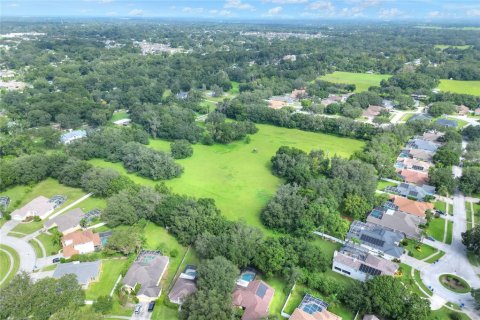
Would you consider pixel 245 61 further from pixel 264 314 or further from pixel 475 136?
pixel 264 314

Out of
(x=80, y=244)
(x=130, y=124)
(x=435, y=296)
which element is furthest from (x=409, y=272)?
(x=130, y=124)

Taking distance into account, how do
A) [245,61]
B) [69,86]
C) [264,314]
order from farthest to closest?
1. [245,61]
2. [69,86]
3. [264,314]

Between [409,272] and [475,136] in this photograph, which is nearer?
[409,272]

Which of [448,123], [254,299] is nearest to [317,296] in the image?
[254,299]

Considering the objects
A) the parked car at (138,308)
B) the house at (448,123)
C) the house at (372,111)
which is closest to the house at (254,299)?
the parked car at (138,308)

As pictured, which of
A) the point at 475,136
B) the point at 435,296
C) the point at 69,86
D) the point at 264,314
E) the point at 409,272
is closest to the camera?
the point at 264,314

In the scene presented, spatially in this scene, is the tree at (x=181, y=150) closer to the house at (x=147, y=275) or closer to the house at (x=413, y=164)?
the house at (x=147, y=275)

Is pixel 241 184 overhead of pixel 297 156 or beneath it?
beneath

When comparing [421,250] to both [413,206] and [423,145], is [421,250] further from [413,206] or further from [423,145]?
[423,145]
